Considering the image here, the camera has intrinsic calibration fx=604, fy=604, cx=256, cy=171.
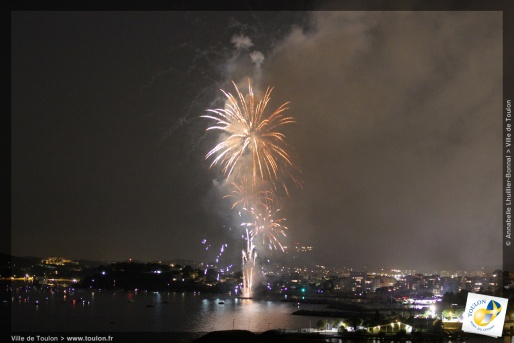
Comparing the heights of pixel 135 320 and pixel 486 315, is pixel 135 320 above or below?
below

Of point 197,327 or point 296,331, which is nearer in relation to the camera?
point 296,331

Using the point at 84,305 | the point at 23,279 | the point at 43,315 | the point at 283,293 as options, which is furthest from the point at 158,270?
the point at 43,315

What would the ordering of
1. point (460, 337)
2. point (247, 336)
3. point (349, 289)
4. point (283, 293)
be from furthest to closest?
point (349, 289), point (283, 293), point (460, 337), point (247, 336)

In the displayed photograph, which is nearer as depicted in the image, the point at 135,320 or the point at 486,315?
the point at 486,315

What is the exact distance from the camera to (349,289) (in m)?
86.2

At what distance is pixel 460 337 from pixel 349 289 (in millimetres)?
65226

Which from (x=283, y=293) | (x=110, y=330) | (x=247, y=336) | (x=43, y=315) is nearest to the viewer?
(x=247, y=336)

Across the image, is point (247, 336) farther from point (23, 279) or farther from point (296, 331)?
point (23, 279)

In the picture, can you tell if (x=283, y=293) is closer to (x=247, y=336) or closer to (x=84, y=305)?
(x=84, y=305)

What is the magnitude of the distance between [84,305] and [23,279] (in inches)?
2071

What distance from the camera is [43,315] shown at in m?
34.5

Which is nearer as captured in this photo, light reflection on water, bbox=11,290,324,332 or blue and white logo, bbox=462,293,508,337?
blue and white logo, bbox=462,293,508,337

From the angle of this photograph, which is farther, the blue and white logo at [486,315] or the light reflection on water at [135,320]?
the light reflection on water at [135,320]

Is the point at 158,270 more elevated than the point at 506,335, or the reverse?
the point at 158,270
